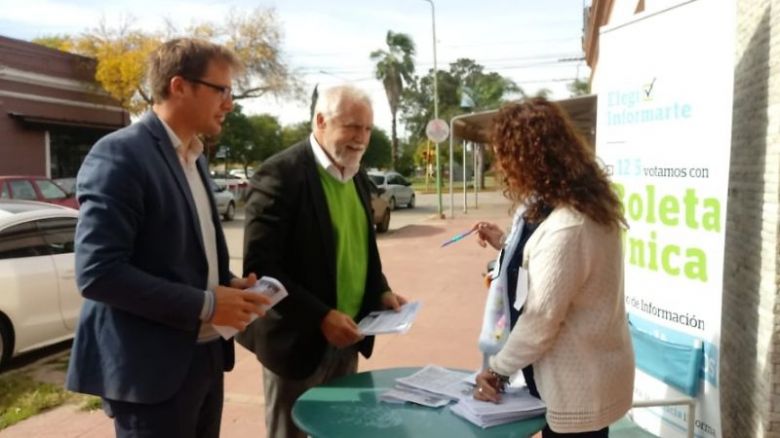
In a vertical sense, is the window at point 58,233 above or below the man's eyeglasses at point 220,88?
below

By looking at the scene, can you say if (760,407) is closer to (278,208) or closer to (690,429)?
(690,429)

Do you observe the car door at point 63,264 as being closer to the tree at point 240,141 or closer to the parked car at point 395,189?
the parked car at point 395,189

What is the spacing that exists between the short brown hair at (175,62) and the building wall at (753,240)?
218 cm

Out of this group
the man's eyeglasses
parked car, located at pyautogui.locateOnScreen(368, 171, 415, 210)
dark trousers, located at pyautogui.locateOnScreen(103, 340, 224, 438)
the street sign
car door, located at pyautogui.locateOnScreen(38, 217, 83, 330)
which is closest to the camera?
dark trousers, located at pyautogui.locateOnScreen(103, 340, 224, 438)

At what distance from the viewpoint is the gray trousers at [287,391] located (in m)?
2.69

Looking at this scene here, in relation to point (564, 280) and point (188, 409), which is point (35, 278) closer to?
point (188, 409)

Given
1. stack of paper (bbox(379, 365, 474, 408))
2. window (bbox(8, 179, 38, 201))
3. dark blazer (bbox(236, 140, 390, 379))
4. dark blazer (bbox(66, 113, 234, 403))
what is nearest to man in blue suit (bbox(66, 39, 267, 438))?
dark blazer (bbox(66, 113, 234, 403))

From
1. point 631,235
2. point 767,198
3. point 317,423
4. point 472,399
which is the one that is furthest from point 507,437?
point 631,235

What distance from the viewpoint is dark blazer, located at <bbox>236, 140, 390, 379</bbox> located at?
2512mm

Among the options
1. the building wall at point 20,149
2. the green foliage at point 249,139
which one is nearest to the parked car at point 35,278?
the building wall at point 20,149

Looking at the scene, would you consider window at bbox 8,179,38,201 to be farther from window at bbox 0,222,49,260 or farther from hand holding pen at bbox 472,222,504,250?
hand holding pen at bbox 472,222,504,250

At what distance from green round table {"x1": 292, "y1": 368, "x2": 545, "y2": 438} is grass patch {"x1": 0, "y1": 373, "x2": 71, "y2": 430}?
3106mm

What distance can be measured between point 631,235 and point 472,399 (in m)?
1.80

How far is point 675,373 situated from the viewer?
125 inches
